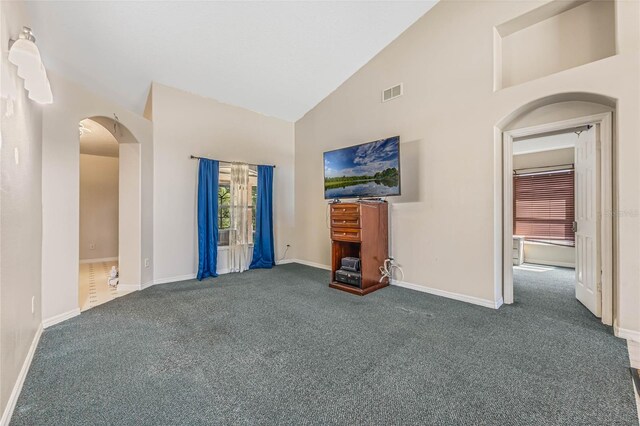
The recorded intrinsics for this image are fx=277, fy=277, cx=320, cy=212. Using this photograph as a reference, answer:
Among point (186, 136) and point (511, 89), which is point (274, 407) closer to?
point (511, 89)

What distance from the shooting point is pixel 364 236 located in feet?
11.8

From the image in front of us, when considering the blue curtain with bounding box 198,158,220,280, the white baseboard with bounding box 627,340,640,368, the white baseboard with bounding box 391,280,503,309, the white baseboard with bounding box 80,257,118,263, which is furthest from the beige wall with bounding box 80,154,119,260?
the white baseboard with bounding box 627,340,640,368

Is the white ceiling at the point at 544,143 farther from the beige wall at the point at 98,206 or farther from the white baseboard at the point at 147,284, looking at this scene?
the beige wall at the point at 98,206

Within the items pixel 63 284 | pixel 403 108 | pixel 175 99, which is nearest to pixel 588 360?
pixel 403 108

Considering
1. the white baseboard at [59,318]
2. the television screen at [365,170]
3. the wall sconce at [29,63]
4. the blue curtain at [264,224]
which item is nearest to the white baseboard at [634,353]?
the television screen at [365,170]

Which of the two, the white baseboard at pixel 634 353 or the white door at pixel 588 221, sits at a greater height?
the white door at pixel 588 221

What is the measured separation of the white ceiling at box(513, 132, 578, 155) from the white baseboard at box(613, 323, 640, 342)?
137 inches

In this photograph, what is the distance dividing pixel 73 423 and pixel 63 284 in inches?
75.7

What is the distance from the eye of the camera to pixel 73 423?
1.41m

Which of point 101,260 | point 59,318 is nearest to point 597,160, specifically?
point 59,318

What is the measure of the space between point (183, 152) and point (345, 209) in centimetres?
270

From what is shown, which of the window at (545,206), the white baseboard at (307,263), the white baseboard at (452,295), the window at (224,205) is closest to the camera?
the white baseboard at (452,295)

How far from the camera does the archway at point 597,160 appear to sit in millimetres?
2621

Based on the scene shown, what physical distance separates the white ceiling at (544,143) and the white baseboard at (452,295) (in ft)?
10.9
